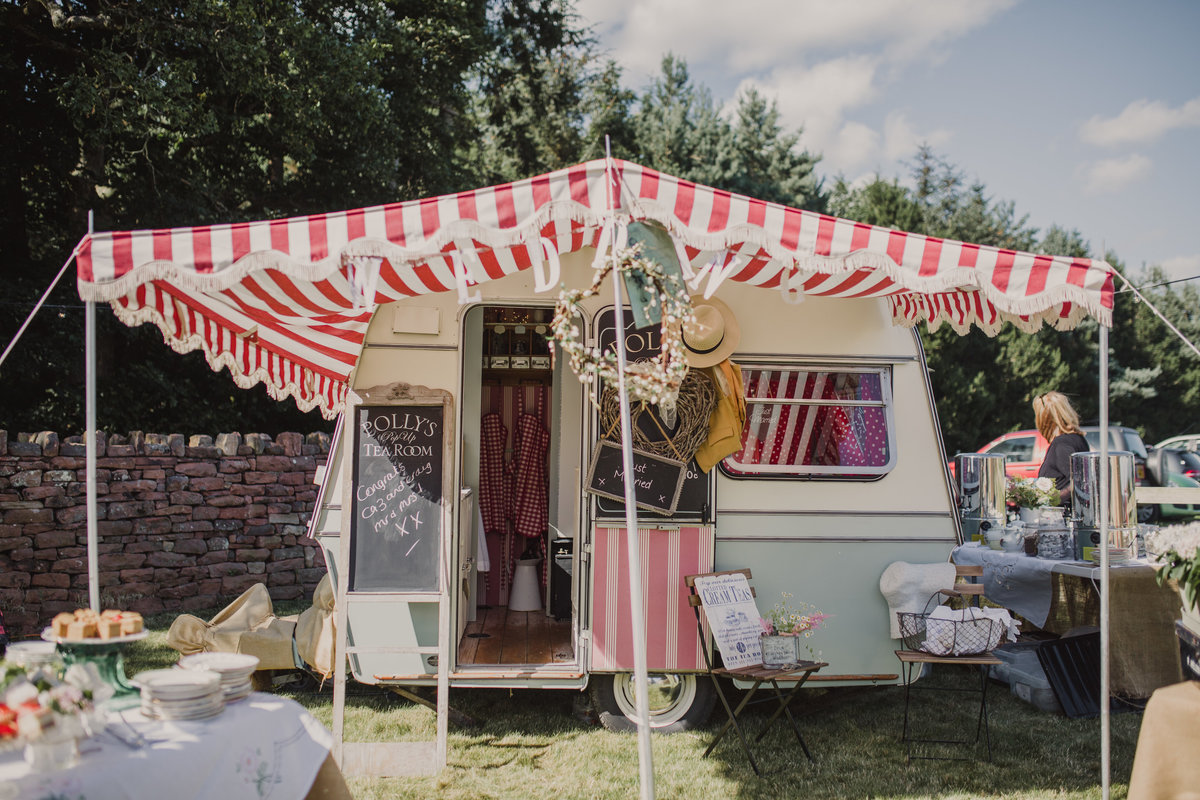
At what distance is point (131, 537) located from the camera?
816 cm

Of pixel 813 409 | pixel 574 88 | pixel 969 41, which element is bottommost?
pixel 813 409

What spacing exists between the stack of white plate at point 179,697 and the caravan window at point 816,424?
3111mm

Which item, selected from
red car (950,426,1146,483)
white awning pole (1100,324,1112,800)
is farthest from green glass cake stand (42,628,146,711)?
red car (950,426,1146,483)

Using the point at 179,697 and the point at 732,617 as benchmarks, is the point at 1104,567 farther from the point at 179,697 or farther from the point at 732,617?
the point at 179,697

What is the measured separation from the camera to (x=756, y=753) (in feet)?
14.9

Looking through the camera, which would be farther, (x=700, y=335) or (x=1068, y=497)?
(x=1068, y=497)

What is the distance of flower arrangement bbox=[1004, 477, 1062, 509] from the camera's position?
17.6 ft

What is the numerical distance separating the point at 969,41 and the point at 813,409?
7719 mm

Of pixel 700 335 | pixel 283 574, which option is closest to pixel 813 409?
pixel 700 335

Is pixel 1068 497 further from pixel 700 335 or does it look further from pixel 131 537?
pixel 131 537

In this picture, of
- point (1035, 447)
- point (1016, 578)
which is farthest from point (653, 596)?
point (1035, 447)

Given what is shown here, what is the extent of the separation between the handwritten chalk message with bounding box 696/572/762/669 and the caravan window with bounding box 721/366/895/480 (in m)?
A: 0.64

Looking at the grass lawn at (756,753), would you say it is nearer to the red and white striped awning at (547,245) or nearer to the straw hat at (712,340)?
the straw hat at (712,340)

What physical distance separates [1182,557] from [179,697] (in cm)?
327
